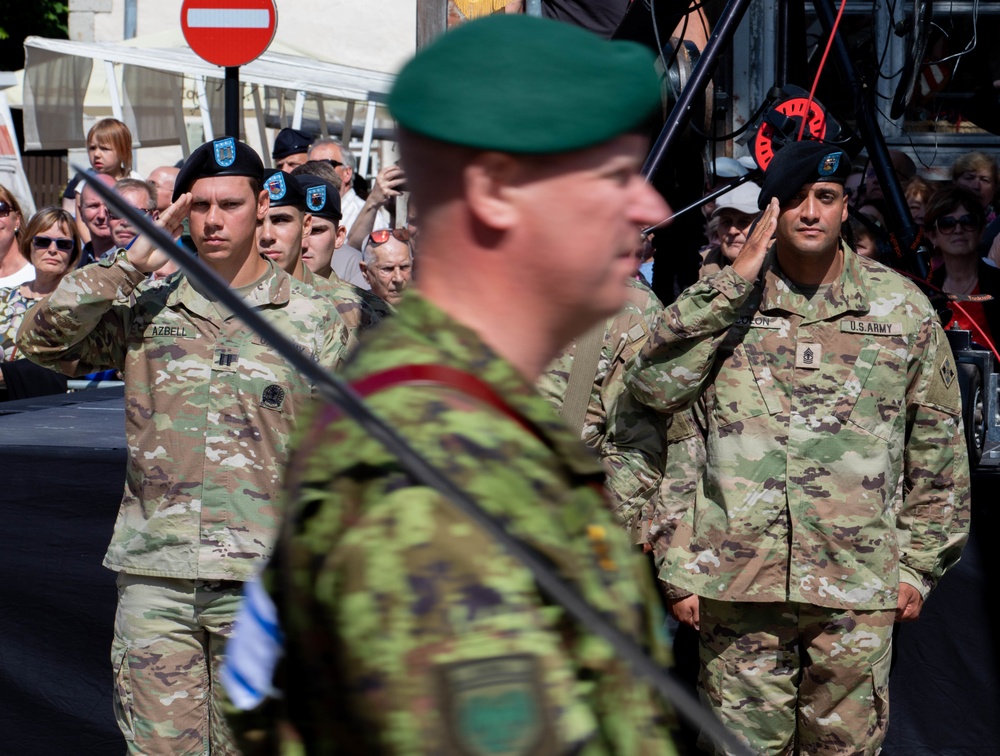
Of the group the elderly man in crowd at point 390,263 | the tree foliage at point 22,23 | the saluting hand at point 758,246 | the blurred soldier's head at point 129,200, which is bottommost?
the tree foliage at point 22,23

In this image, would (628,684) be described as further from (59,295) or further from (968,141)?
(968,141)

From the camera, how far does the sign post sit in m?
6.32

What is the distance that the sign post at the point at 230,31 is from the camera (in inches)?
249

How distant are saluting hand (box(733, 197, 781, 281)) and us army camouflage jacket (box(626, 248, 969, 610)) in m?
0.04

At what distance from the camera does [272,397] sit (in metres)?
4.29

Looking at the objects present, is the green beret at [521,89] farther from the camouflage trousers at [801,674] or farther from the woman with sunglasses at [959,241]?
the woman with sunglasses at [959,241]

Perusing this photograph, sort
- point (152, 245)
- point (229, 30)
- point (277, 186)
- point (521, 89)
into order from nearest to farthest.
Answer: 1. point (521, 89)
2. point (152, 245)
3. point (277, 186)
4. point (229, 30)

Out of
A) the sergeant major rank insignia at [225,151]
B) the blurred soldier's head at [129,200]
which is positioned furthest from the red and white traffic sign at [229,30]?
the sergeant major rank insignia at [225,151]

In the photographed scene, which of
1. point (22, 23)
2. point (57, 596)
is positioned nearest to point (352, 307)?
point (57, 596)

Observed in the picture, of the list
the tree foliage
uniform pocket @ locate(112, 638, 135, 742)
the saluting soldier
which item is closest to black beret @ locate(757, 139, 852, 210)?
the saluting soldier

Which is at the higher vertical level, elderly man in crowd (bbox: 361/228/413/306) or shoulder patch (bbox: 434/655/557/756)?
shoulder patch (bbox: 434/655/557/756)

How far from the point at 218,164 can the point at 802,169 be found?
1.92m

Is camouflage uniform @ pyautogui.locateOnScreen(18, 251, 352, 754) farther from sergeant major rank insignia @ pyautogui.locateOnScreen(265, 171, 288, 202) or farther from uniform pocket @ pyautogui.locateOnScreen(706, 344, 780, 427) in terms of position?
uniform pocket @ pyautogui.locateOnScreen(706, 344, 780, 427)

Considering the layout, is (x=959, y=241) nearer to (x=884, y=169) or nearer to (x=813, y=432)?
(x=884, y=169)
